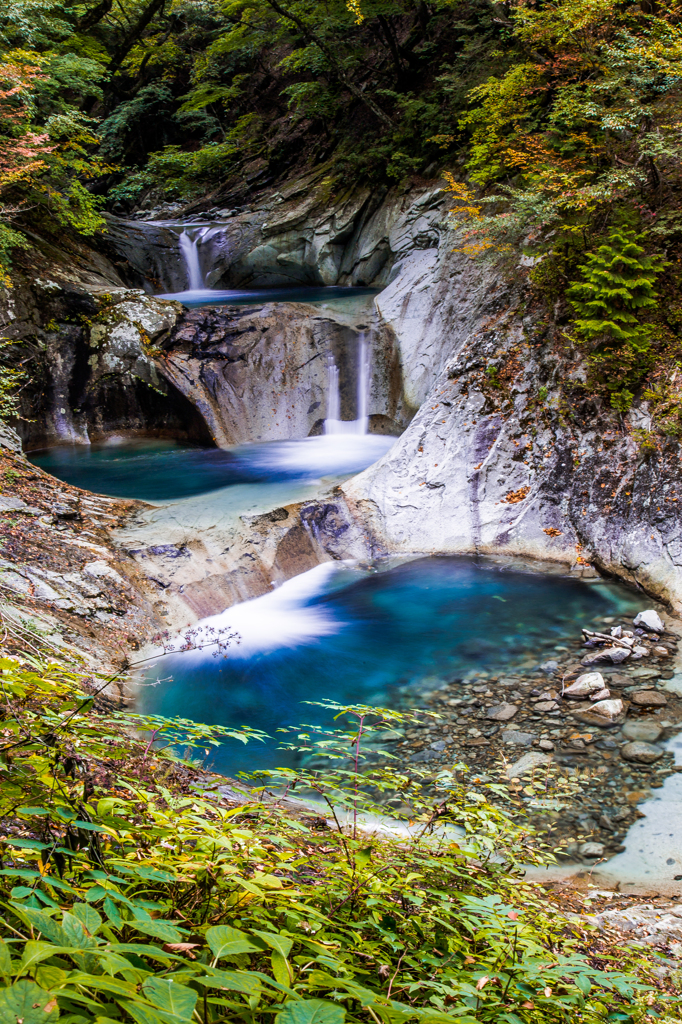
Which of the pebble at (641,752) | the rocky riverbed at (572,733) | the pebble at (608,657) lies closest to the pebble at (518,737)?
the rocky riverbed at (572,733)

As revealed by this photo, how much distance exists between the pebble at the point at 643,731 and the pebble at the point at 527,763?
76 cm

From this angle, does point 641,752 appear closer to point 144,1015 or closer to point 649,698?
point 649,698

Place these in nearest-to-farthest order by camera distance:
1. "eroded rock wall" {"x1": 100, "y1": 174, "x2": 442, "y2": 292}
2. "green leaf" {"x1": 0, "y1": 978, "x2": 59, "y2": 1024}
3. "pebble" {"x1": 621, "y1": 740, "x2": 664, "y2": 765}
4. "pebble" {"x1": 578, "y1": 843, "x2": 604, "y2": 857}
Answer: "green leaf" {"x1": 0, "y1": 978, "x2": 59, "y2": 1024} < "pebble" {"x1": 578, "y1": 843, "x2": 604, "y2": 857} < "pebble" {"x1": 621, "y1": 740, "x2": 664, "y2": 765} < "eroded rock wall" {"x1": 100, "y1": 174, "x2": 442, "y2": 292}

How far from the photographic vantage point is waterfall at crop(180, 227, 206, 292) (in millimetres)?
15766

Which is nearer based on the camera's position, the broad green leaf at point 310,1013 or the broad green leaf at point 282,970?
the broad green leaf at point 310,1013

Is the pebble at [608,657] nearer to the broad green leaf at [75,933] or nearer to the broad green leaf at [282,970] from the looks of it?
the broad green leaf at [282,970]

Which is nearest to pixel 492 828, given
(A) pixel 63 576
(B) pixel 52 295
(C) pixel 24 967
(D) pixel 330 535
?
(C) pixel 24 967

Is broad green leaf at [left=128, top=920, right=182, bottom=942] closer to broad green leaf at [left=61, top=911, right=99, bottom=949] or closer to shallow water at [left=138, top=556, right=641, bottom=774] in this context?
broad green leaf at [left=61, top=911, right=99, bottom=949]

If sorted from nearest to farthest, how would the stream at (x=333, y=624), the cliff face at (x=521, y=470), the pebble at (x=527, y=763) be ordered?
the pebble at (x=527, y=763) < the stream at (x=333, y=624) < the cliff face at (x=521, y=470)

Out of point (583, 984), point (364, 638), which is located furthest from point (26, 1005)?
point (364, 638)

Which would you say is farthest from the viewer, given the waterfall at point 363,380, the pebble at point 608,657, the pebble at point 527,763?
the waterfall at point 363,380

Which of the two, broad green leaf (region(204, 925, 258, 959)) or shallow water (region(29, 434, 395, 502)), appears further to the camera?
shallow water (region(29, 434, 395, 502))

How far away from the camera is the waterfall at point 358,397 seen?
1200 centimetres

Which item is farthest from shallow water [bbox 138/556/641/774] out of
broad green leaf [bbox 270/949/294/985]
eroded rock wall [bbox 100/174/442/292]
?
eroded rock wall [bbox 100/174/442/292]
